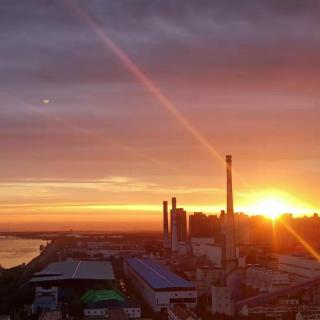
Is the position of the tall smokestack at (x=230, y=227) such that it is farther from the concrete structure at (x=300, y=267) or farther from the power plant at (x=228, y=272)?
the concrete structure at (x=300, y=267)

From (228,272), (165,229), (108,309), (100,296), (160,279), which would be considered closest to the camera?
(108,309)

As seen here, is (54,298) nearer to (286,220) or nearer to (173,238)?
(173,238)

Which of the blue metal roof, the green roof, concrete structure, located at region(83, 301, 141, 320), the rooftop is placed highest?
the rooftop

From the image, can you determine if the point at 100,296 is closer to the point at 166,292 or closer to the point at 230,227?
the point at 166,292

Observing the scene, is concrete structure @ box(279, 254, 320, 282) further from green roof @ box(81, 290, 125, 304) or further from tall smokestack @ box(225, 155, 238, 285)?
green roof @ box(81, 290, 125, 304)

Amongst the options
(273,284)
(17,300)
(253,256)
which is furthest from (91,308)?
(253,256)

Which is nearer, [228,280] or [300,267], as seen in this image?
[228,280]

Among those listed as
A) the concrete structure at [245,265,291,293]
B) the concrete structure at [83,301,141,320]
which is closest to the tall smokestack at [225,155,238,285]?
the concrete structure at [245,265,291,293]

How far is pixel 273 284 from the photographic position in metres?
13.2

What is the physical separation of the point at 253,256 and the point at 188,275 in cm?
251

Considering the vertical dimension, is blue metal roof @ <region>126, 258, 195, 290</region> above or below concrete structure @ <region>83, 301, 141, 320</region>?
above

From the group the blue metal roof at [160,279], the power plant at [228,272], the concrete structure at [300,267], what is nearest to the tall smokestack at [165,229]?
the blue metal roof at [160,279]

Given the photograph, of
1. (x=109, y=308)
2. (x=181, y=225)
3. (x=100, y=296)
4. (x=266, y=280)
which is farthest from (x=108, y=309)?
(x=181, y=225)

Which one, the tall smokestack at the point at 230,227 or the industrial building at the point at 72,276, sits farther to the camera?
the tall smokestack at the point at 230,227
